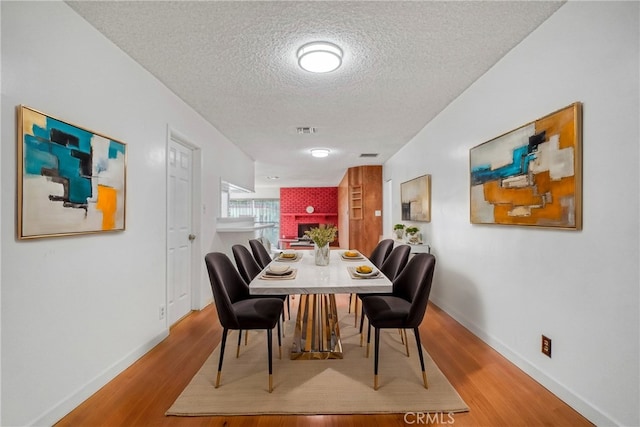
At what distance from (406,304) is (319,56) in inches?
77.5

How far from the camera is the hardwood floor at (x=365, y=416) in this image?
160cm

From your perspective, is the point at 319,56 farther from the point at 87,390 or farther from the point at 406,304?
the point at 87,390

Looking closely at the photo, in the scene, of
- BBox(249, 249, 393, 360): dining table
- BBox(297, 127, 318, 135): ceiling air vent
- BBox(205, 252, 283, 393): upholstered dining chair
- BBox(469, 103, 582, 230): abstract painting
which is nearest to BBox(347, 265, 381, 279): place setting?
BBox(249, 249, 393, 360): dining table

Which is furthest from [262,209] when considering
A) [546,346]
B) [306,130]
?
[546,346]

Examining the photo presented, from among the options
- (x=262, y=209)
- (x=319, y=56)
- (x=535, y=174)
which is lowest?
(x=262, y=209)

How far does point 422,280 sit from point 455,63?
70.0 inches

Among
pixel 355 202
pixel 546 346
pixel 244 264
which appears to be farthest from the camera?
pixel 355 202

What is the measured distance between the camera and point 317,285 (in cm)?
181

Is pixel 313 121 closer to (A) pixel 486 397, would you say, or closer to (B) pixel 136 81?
(B) pixel 136 81

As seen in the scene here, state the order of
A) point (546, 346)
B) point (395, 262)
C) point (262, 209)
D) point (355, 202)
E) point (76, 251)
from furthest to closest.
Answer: point (262, 209)
point (355, 202)
point (395, 262)
point (546, 346)
point (76, 251)

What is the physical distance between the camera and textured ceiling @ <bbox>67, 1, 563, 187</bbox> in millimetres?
1717

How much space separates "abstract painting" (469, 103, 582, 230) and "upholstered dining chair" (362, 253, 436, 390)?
0.75m

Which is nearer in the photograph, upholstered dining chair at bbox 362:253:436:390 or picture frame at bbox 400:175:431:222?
upholstered dining chair at bbox 362:253:436:390

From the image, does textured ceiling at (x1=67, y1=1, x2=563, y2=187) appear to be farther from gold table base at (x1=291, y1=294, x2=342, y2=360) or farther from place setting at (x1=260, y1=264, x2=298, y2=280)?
gold table base at (x1=291, y1=294, x2=342, y2=360)
